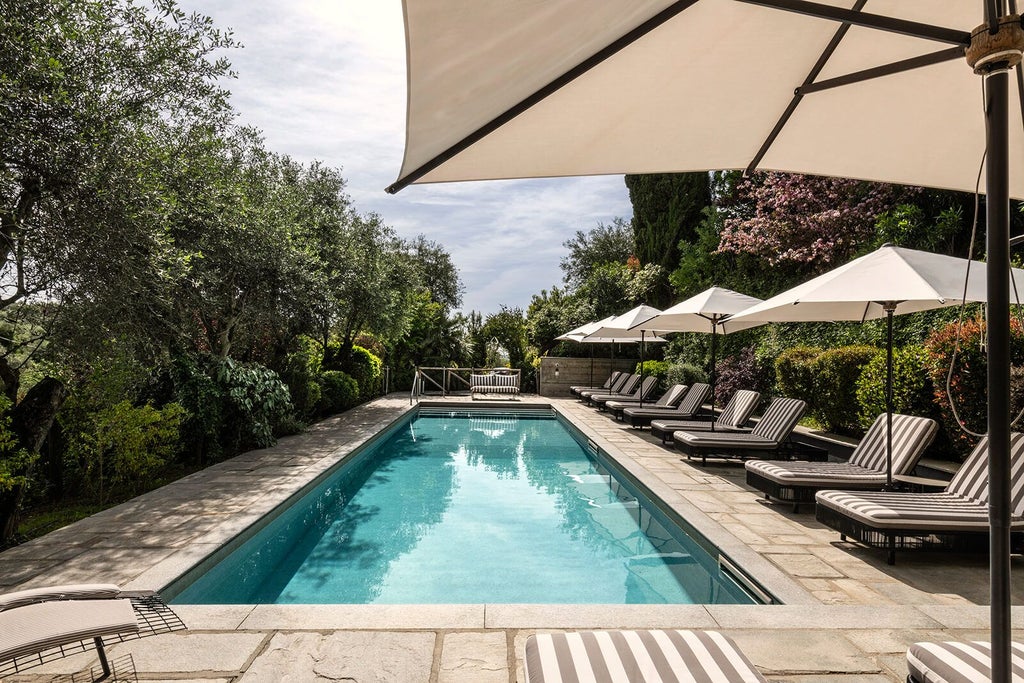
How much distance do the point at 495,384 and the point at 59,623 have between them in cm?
1741

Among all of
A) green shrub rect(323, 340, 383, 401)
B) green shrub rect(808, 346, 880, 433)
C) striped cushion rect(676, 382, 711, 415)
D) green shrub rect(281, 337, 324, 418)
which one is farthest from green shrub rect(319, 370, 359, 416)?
green shrub rect(808, 346, 880, 433)

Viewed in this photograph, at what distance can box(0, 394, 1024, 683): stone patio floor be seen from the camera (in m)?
2.86

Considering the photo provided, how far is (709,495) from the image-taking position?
6.43 meters

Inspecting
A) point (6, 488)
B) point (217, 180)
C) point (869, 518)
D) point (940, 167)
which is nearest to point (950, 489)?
point (869, 518)

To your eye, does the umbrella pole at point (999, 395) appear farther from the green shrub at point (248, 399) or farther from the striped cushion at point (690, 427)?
the green shrub at point (248, 399)

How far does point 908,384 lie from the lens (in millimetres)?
7633

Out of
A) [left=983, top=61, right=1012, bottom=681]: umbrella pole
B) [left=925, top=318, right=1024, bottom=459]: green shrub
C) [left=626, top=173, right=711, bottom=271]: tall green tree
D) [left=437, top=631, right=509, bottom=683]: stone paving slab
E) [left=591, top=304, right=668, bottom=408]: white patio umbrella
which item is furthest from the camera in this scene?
[left=626, top=173, right=711, bottom=271]: tall green tree

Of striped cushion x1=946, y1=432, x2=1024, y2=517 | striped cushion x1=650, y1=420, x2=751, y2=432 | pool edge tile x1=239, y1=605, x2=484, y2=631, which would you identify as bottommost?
pool edge tile x1=239, y1=605, x2=484, y2=631

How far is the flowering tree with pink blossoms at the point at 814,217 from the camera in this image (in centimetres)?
1118

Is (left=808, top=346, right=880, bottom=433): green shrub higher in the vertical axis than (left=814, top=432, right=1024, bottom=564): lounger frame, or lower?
higher

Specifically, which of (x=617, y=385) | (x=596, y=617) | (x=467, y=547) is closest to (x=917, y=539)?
(x=596, y=617)

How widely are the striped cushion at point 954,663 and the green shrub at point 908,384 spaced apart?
19.8 ft

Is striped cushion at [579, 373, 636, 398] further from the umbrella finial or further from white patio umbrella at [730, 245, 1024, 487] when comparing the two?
the umbrella finial

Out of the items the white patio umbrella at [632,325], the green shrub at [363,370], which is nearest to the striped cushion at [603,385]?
the white patio umbrella at [632,325]
